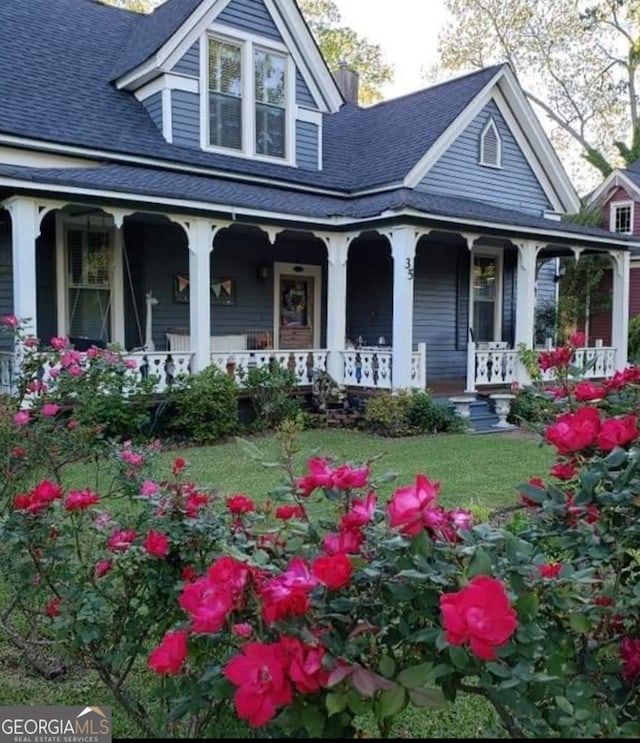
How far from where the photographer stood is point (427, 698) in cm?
127

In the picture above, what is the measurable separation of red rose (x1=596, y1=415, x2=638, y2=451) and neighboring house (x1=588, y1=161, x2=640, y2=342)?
21.4 meters

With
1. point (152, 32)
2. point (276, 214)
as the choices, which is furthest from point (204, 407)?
point (152, 32)

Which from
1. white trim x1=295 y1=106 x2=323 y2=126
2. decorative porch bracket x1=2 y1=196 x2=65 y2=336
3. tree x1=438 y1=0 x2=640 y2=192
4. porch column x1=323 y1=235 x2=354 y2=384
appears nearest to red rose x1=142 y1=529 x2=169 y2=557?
decorative porch bracket x1=2 y1=196 x2=65 y2=336

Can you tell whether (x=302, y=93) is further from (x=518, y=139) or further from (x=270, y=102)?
(x=518, y=139)

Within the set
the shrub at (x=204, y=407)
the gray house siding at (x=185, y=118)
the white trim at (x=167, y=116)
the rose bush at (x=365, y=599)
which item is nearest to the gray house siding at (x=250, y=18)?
the gray house siding at (x=185, y=118)

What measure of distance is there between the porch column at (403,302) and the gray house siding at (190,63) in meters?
4.27

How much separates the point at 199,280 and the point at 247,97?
399cm

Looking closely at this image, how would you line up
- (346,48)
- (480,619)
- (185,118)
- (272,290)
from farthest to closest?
(346,48)
(272,290)
(185,118)
(480,619)

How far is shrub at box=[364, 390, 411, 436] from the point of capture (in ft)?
32.8

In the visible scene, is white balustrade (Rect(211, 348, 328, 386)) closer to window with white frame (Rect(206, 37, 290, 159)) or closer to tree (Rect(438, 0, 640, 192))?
window with white frame (Rect(206, 37, 290, 159))

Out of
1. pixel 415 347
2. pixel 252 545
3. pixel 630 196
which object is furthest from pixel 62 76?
pixel 630 196

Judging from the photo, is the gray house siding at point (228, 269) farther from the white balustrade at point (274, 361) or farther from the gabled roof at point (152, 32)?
the gabled roof at point (152, 32)

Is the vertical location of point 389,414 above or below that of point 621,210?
below

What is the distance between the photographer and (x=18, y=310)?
841 cm
